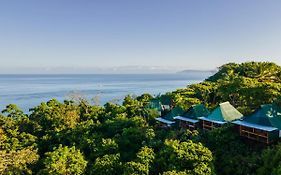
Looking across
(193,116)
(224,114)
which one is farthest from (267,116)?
(193,116)

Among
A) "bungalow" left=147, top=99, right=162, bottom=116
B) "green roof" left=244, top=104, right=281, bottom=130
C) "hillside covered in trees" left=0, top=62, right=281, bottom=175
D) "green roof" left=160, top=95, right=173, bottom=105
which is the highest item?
"green roof" left=244, top=104, right=281, bottom=130

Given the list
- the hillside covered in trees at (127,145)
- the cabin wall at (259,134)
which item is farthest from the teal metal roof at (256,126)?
the hillside covered in trees at (127,145)

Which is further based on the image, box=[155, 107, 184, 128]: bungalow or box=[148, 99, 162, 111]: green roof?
box=[148, 99, 162, 111]: green roof

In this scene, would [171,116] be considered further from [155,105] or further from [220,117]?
[155,105]

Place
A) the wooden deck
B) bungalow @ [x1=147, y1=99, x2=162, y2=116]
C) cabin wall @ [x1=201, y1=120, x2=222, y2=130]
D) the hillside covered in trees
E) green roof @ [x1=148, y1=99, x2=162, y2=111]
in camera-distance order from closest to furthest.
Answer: the hillside covered in trees < the wooden deck < cabin wall @ [x1=201, y1=120, x2=222, y2=130] < bungalow @ [x1=147, y1=99, x2=162, y2=116] < green roof @ [x1=148, y1=99, x2=162, y2=111]

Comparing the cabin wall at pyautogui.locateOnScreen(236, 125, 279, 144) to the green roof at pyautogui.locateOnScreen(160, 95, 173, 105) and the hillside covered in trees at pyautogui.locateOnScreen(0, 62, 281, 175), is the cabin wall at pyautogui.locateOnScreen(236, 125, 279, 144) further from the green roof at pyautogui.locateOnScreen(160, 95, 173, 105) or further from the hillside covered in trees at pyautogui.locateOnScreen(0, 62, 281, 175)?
the green roof at pyautogui.locateOnScreen(160, 95, 173, 105)

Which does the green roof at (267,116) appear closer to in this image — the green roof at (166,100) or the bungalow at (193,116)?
the bungalow at (193,116)

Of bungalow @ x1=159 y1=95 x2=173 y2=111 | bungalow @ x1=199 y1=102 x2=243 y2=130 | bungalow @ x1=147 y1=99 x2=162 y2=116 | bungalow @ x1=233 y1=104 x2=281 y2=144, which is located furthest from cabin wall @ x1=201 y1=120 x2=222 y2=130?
bungalow @ x1=159 y1=95 x2=173 y2=111
